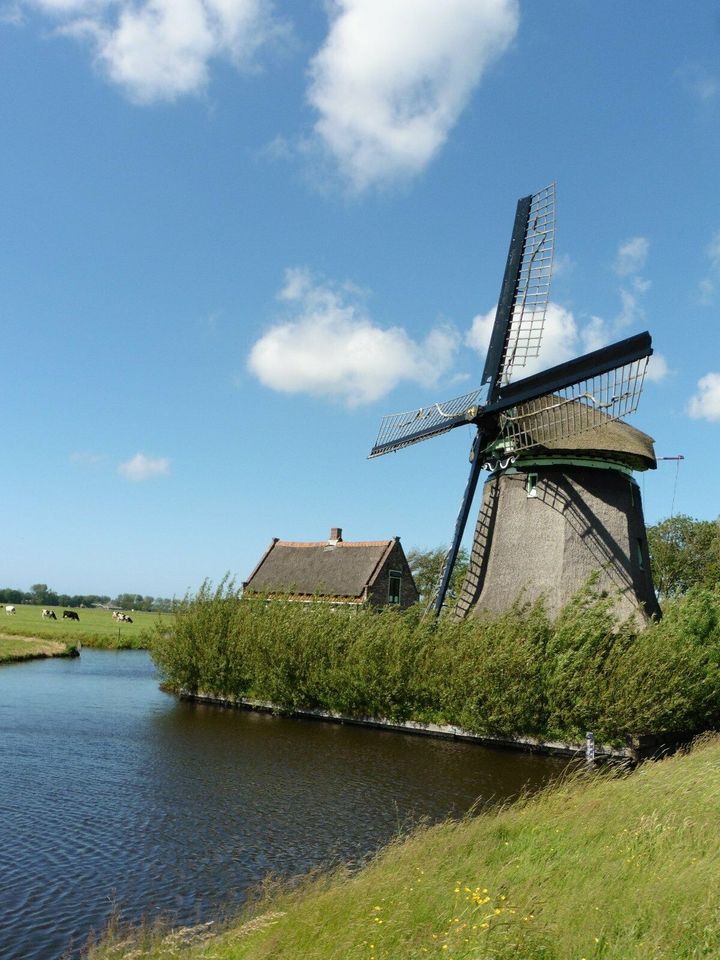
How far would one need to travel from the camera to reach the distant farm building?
1242 inches

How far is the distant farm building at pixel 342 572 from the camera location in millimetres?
31547

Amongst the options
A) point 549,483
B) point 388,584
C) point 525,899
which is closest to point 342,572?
point 388,584

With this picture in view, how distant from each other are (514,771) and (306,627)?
341 inches

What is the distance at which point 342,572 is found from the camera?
32719 mm

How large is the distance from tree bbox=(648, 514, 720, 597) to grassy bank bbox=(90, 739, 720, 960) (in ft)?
134

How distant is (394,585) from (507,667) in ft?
44.5

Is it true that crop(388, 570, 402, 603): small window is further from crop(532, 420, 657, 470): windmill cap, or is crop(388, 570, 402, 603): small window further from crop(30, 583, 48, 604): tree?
crop(30, 583, 48, 604): tree

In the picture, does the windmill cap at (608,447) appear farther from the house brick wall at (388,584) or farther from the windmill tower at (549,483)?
the house brick wall at (388,584)

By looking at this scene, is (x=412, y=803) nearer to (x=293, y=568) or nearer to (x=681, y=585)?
(x=293, y=568)

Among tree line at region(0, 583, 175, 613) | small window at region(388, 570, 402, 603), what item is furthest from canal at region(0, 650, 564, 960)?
tree line at region(0, 583, 175, 613)

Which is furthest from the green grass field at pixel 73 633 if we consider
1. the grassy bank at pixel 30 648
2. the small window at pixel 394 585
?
the small window at pixel 394 585

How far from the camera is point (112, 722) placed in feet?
69.1

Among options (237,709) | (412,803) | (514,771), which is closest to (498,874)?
(412,803)

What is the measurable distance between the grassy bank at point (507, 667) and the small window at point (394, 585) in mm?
8050
